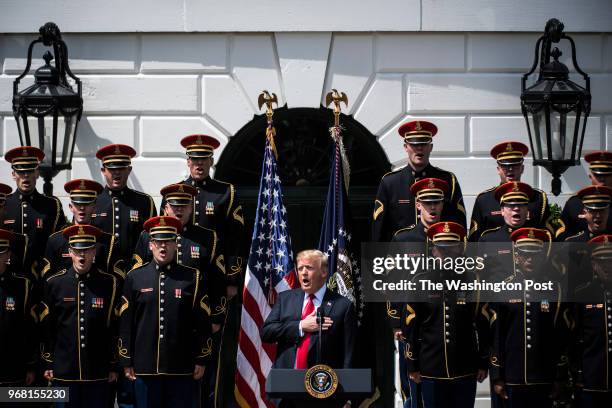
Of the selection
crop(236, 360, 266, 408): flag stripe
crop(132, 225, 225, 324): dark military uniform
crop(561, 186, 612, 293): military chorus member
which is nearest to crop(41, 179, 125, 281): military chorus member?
crop(132, 225, 225, 324): dark military uniform

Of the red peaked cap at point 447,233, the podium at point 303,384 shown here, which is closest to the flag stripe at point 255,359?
the red peaked cap at point 447,233

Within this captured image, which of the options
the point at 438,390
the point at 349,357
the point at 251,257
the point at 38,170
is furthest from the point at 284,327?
the point at 38,170

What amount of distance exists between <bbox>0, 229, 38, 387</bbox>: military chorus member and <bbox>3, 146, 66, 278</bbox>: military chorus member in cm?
57

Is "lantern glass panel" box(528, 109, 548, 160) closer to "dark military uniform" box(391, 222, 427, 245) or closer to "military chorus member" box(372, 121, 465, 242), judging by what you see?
"military chorus member" box(372, 121, 465, 242)

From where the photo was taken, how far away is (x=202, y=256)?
11.6 metres

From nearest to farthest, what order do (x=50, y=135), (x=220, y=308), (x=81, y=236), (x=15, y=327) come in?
(x=81, y=236) < (x=15, y=327) < (x=220, y=308) < (x=50, y=135)

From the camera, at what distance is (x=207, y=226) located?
12203 mm

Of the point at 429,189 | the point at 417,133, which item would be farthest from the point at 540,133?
the point at 429,189

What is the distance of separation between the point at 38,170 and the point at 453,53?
4.00 meters

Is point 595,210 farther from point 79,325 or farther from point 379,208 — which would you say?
point 79,325

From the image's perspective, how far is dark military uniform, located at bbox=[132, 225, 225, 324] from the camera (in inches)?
456

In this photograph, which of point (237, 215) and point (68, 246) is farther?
point (237, 215)

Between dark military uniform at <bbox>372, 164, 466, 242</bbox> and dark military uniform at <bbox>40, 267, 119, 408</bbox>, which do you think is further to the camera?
dark military uniform at <bbox>372, 164, 466, 242</bbox>

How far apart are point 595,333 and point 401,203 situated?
78.5 inches
